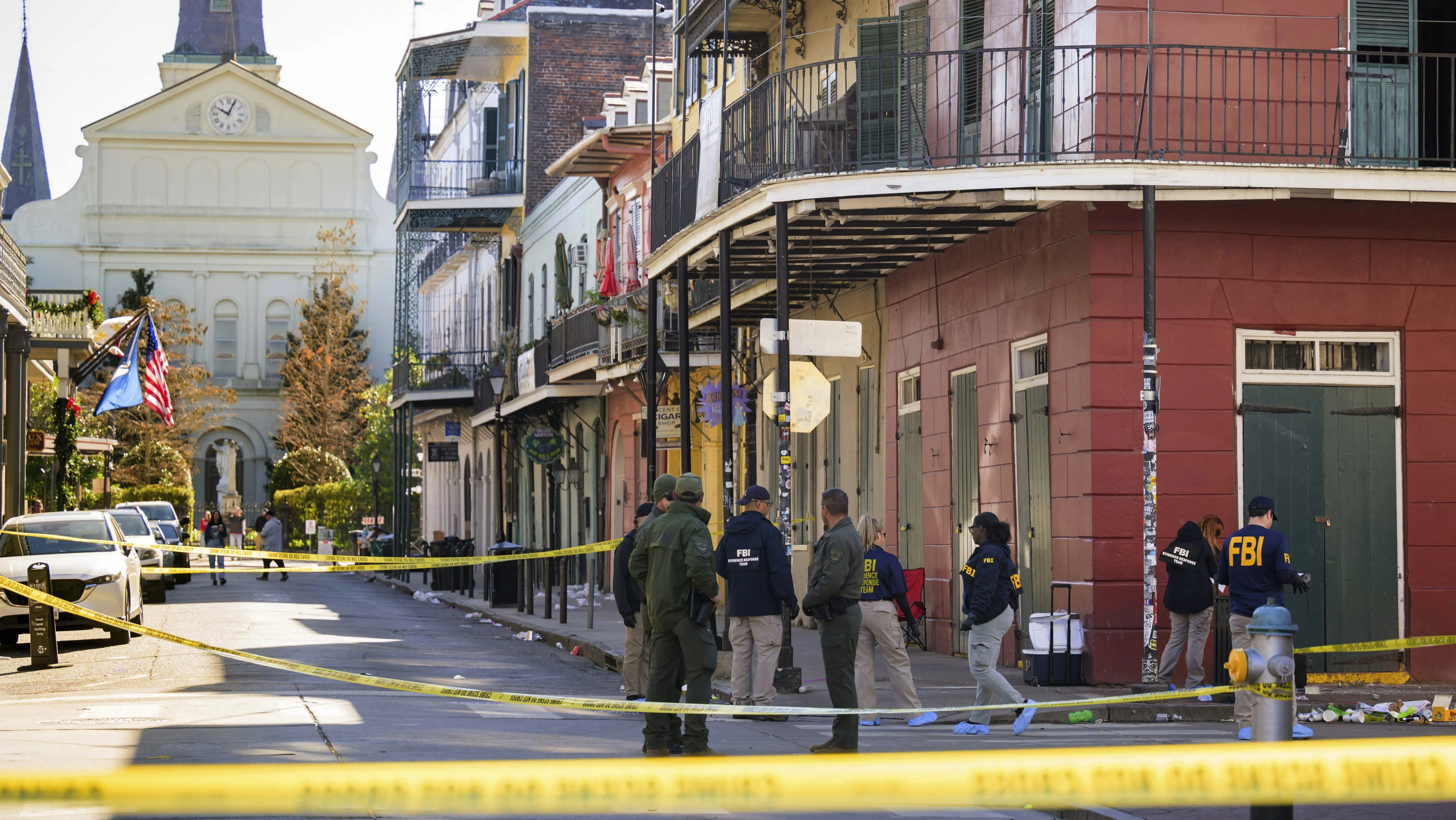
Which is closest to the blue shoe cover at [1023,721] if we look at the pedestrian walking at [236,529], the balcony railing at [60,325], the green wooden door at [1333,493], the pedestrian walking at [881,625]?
the pedestrian walking at [881,625]

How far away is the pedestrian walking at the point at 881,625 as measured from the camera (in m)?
11.9

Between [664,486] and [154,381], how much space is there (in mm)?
26055

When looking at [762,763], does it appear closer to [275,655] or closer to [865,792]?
[865,792]

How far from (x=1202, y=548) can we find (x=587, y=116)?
1126 inches

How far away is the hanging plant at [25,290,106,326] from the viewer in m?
36.1

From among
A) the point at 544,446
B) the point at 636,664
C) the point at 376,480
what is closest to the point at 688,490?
the point at 636,664

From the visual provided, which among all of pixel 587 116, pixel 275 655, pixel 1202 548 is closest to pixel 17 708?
pixel 275 655

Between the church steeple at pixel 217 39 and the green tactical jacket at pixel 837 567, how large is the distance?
7413 cm

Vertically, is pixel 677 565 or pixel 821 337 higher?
pixel 821 337

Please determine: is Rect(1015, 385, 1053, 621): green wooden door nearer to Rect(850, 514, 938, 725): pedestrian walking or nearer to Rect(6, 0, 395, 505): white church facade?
Rect(850, 514, 938, 725): pedestrian walking

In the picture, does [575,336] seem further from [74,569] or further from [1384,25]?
[1384,25]

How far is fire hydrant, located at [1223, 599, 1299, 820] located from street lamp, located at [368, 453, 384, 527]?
44.2 m

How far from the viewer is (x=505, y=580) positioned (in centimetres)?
2830

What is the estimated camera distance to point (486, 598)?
30203 millimetres
